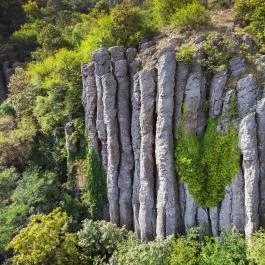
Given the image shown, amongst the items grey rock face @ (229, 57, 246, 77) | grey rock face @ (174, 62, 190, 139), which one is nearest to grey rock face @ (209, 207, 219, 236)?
grey rock face @ (174, 62, 190, 139)

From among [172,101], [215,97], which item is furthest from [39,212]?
[215,97]

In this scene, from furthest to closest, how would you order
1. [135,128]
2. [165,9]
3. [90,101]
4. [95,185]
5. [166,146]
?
[165,9], [95,185], [90,101], [135,128], [166,146]

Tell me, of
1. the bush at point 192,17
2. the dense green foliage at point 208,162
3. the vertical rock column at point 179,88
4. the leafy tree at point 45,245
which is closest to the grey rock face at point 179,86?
the vertical rock column at point 179,88

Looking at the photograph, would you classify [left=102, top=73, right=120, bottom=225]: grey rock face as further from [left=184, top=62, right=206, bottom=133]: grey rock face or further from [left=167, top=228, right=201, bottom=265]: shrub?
[left=167, top=228, right=201, bottom=265]: shrub

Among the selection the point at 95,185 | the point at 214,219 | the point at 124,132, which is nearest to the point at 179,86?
the point at 124,132

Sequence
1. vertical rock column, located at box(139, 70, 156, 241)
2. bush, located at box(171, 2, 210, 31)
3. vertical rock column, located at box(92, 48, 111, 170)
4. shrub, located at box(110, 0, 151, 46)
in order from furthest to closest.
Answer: shrub, located at box(110, 0, 151, 46)
bush, located at box(171, 2, 210, 31)
vertical rock column, located at box(92, 48, 111, 170)
vertical rock column, located at box(139, 70, 156, 241)

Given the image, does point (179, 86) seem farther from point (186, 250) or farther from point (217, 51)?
point (186, 250)

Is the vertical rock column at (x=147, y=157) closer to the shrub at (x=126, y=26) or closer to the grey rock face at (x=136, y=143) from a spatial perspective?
the grey rock face at (x=136, y=143)
